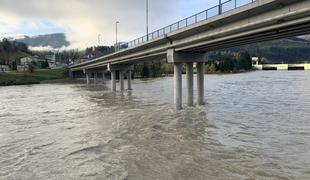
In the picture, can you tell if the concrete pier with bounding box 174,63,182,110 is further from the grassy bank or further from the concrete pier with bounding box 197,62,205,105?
the grassy bank

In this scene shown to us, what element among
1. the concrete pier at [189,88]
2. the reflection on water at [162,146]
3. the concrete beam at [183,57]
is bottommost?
the reflection on water at [162,146]

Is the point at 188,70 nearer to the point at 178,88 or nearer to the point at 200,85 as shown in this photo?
the point at 200,85

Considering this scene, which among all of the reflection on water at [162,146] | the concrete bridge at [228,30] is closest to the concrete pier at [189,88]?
the concrete bridge at [228,30]

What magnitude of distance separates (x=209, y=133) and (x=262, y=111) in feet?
44.0

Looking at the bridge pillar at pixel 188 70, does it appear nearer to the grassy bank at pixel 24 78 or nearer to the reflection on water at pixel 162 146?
the reflection on water at pixel 162 146

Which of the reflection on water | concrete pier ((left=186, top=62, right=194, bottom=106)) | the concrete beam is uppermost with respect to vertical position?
the concrete beam

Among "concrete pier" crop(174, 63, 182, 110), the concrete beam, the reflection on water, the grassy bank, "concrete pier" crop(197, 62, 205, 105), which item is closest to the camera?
the reflection on water

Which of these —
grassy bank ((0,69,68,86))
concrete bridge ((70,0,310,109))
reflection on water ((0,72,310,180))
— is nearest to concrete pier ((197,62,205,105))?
concrete bridge ((70,0,310,109))

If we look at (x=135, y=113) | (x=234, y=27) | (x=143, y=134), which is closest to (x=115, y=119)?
(x=135, y=113)

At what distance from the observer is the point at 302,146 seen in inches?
840

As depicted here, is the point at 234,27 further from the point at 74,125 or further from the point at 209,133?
the point at 74,125

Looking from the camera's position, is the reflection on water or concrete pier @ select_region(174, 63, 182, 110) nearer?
the reflection on water

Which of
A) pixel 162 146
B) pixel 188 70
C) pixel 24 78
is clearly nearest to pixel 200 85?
pixel 188 70

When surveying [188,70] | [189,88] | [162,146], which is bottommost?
[162,146]
